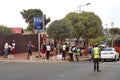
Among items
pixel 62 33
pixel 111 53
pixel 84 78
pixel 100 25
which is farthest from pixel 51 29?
pixel 84 78

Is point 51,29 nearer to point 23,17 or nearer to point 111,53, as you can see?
point 111,53

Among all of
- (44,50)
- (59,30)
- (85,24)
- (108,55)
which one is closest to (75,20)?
(85,24)

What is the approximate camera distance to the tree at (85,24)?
70.9 m

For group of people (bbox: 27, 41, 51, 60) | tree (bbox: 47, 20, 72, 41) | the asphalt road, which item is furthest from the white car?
the asphalt road

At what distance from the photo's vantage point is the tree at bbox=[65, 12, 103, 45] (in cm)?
7094

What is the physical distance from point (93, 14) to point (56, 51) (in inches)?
931

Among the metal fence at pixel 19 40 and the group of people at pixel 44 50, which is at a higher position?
the metal fence at pixel 19 40

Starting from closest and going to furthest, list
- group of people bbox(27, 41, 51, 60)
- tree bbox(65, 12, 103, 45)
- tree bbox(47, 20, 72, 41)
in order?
group of people bbox(27, 41, 51, 60) → tree bbox(47, 20, 72, 41) → tree bbox(65, 12, 103, 45)

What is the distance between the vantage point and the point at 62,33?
5603 cm

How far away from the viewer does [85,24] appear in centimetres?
7188

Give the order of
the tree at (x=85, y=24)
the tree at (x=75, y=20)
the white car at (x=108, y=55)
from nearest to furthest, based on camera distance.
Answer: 1. the white car at (x=108, y=55)
2. the tree at (x=75, y=20)
3. the tree at (x=85, y=24)

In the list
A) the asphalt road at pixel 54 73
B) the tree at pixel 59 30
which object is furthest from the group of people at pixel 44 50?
the asphalt road at pixel 54 73

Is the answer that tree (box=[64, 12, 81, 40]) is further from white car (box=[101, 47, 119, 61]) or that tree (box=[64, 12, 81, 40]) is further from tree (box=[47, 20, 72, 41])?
white car (box=[101, 47, 119, 61])

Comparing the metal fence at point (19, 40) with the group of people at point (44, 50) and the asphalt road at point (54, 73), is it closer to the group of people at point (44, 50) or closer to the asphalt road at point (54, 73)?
the group of people at point (44, 50)
